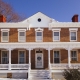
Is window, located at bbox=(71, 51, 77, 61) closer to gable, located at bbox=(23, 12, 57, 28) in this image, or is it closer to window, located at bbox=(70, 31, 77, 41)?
window, located at bbox=(70, 31, 77, 41)

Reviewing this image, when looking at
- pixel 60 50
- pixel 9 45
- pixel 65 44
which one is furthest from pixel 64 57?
pixel 9 45

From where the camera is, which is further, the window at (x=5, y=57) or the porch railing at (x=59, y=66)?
the window at (x=5, y=57)

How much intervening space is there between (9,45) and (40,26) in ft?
18.9

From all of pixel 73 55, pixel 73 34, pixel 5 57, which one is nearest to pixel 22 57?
pixel 5 57

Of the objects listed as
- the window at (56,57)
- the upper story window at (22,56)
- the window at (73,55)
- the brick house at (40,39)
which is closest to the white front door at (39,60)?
the brick house at (40,39)

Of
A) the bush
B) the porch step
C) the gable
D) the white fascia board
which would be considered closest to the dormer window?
the gable

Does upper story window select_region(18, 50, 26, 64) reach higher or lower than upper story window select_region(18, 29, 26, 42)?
lower

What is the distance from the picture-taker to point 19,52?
2789cm

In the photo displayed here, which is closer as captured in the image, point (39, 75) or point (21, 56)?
point (39, 75)

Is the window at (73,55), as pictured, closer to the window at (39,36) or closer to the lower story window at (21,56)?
the window at (39,36)

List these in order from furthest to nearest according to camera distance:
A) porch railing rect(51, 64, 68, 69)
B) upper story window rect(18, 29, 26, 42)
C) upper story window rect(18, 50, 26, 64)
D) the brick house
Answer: upper story window rect(18, 29, 26, 42)
upper story window rect(18, 50, 26, 64)
the brick house
porch railing rect(51, 64, 68, 69)

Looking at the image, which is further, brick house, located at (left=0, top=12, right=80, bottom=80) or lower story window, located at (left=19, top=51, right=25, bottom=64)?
lower story window, located at (left=19, top=51, right=25, bottom=64)

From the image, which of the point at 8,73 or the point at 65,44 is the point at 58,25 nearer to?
the point at 65,44

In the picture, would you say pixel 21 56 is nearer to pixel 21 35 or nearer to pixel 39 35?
pixel 21 35
